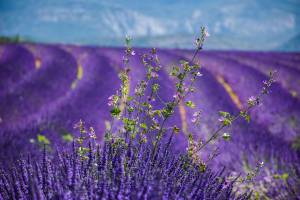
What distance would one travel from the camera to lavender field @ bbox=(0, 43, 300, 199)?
4.33m

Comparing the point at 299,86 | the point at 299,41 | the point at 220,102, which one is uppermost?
the point at 299,41

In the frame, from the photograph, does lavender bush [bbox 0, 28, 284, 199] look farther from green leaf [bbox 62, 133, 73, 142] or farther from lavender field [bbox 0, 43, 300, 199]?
green leaf [bbox 62, 133, 73, 142]

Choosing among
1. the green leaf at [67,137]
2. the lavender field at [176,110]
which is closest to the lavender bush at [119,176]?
the lavender field at [176,110]

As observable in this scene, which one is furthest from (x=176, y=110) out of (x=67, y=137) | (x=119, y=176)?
(x=119, y=176)

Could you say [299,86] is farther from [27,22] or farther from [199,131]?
[27,22]

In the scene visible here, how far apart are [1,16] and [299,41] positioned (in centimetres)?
3948

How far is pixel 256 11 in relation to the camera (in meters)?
68.3

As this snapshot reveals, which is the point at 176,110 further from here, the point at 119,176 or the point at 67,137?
the point at 119,176

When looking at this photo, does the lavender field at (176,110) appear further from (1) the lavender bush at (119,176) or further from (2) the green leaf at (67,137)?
(1) the lavender bush at (119,176)

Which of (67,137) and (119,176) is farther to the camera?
(67,137)

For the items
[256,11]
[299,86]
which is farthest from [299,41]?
[299,86]

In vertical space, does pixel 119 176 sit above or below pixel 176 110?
below

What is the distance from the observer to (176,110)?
6938 mm

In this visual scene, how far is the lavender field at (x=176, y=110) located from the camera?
4.33m
